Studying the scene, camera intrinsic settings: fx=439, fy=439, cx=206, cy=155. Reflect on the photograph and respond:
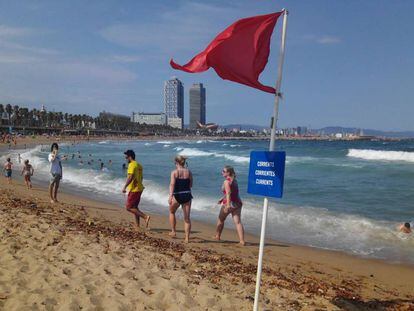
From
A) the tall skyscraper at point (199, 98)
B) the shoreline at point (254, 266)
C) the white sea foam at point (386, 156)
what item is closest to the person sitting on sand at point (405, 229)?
the shoreline at point (254, 266)

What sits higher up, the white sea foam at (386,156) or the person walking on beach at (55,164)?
the person walking on beach at (55,164)

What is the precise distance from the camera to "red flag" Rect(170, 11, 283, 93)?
4500 mm

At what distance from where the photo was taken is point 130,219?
1136 centimetres

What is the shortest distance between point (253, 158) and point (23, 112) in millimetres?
158172

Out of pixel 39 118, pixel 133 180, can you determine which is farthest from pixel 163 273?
pixel 39 118

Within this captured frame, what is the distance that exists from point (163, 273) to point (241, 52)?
3067mm

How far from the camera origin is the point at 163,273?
582cm

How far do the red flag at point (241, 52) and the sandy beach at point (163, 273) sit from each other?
2555 millimetres

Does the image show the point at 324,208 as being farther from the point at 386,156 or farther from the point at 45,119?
the point at 45,119

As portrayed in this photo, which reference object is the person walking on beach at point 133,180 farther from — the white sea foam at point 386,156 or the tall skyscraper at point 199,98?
the white sea foam at point 386,156

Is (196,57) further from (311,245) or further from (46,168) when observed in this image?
(46,168)

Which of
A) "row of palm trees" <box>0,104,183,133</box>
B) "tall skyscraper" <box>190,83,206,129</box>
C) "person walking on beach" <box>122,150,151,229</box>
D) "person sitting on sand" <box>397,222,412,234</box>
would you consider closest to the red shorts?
"person walking on beach" <box>122,150,151,229</box>

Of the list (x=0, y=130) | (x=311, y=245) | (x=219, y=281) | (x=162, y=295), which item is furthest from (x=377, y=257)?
(x=0, y=130)

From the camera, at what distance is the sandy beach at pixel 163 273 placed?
15.9 ft
